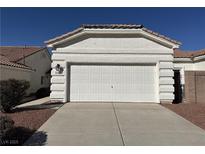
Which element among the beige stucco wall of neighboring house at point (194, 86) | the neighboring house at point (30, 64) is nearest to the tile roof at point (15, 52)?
the neighboring house at point (30, 64)

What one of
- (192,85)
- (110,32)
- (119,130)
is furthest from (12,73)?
(192,85)

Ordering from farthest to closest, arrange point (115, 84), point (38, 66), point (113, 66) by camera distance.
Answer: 1. point (38, 66)
2. point (113, 66)
3. point (115, 84)

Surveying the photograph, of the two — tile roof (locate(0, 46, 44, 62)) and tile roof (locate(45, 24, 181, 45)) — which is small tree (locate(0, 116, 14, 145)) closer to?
tile roof (locate(45, 24, 181, 45))

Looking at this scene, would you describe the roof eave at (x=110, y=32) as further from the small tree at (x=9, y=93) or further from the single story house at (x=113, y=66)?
the small tree at (x=9, y=93)

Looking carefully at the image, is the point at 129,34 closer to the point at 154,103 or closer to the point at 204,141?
the point at 154,103

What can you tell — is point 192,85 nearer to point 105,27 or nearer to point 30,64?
point 105,27

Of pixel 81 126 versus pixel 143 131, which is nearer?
pixel 143 131

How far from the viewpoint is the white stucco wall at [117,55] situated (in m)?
12.0

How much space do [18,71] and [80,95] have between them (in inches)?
232

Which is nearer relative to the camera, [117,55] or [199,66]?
[117,55]

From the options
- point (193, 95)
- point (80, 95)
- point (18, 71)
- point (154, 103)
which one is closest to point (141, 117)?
point (154, 103)

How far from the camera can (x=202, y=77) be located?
12.5 m

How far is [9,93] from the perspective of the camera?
28.9 ft

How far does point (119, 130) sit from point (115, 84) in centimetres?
614
